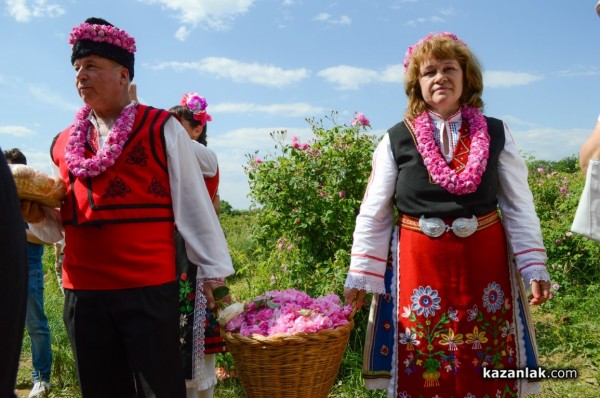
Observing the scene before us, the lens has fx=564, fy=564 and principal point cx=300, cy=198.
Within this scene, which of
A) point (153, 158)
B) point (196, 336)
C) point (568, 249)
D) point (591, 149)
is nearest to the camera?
point (591, 149)

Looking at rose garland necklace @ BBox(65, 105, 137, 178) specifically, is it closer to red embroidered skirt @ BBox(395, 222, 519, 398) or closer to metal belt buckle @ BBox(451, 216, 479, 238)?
red embroidered skirt @ BBox(395, 222, 519, 398)

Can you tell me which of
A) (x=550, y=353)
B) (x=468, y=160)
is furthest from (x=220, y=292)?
(x=550, y=353)

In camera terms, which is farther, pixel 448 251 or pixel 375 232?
pixel 375 232

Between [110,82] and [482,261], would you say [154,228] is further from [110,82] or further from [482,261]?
[482,261]

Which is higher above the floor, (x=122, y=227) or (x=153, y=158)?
(x=153, y=158)

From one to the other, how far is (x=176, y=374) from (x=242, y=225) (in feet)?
29.0

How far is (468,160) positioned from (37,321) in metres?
3.45

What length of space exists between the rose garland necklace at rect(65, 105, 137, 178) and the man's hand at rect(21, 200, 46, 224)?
0.22m

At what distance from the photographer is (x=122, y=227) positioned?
225cm

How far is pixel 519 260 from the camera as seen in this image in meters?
2.49

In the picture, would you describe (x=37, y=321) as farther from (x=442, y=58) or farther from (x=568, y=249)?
(x=568, y=249)

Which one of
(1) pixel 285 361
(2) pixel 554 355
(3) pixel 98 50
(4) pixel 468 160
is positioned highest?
(3) pixel 98 50

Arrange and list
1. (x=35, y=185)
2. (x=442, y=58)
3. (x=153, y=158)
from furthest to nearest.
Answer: (x=442, y=58) < (x=153, y=158) < (x=35, y=185)

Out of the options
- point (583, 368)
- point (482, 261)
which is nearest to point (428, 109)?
point (482, 261)
